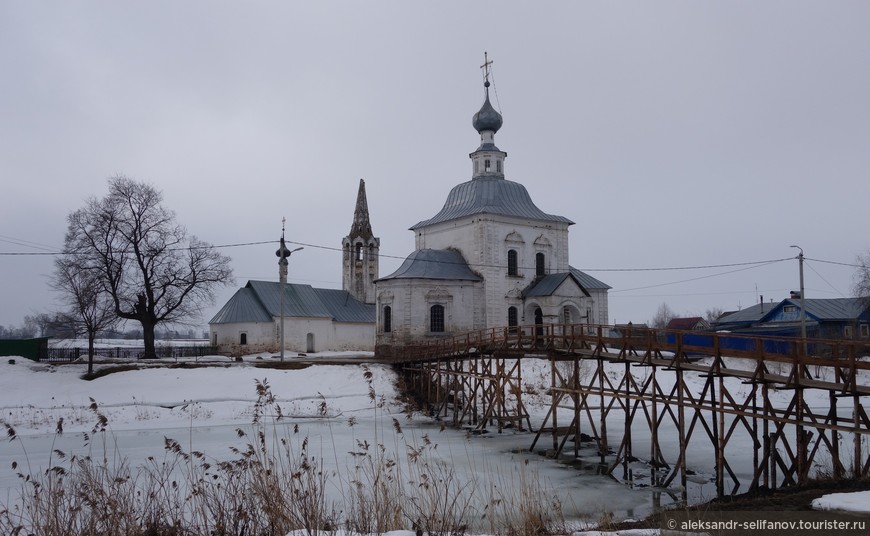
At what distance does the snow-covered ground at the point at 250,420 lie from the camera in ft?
47.4

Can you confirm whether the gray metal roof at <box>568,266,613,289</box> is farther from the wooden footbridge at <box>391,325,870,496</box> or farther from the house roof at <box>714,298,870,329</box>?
the house roof at <box>714,298,870,329</box>

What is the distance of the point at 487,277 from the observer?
37938 millimetres

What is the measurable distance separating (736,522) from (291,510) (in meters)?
4.65

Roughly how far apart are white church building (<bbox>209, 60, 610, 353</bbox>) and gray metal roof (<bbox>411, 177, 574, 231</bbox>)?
0.24 ft

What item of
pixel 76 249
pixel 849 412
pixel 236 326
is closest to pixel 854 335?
pixel 849 412

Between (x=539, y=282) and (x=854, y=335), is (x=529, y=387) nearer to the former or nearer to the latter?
(x=539, y=282)

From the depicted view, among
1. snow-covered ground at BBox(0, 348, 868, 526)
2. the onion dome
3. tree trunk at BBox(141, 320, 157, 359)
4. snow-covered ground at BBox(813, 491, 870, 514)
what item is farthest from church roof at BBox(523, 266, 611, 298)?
snow-covered ground at BBox(813, 491, 870, 514)

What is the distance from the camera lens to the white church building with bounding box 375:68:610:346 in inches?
1462

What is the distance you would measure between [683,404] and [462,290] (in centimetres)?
2415

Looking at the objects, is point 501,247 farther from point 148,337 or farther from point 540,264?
point 148,337

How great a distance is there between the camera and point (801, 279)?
94.8 feet

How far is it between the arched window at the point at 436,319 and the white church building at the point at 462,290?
0.05 meters

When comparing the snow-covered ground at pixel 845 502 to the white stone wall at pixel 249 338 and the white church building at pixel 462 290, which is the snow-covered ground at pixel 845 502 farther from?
the white stone wall at pixel 249 338

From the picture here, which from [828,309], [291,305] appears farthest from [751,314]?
[291,305]
